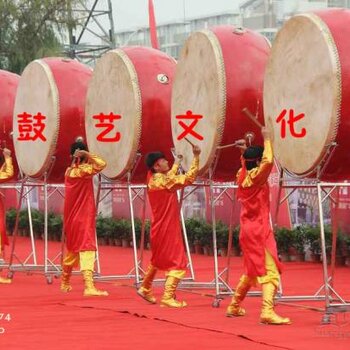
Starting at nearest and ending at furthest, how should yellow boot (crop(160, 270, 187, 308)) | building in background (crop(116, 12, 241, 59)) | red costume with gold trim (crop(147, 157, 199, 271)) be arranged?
yellow boot (crop(160, 270, 187, 308)) → red costume with gold trim (crop(147, 157, 199, 271)) → building in background (crop(116, 12, 241, 59))

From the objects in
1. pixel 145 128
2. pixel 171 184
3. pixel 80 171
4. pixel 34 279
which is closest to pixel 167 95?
pixel 145 128

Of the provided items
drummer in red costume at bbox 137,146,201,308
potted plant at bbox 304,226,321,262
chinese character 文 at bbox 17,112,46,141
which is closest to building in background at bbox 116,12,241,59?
potted plant at bbox 304,226,321,262

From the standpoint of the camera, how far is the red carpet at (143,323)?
8062 millimetres

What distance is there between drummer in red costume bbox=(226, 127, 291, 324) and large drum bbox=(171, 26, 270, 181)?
1.36 meters

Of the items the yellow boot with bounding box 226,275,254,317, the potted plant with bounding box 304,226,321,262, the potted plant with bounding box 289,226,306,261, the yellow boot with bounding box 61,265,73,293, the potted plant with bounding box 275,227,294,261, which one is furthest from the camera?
the potted plant with bounding box 275,227,294,261

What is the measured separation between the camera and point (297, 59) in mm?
9672

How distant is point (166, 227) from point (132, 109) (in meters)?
1.99

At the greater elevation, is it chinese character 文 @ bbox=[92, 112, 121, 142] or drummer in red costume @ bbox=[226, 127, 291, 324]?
chinese character 文 @ bbox=[92, 112, 121, 142]

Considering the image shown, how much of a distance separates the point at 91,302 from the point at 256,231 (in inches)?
95.9

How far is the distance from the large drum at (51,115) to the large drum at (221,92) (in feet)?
8.45

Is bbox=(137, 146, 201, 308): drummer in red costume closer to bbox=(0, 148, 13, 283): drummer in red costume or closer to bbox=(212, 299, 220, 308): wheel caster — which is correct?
bbox=(212, 299, 220, 308): wheel caster

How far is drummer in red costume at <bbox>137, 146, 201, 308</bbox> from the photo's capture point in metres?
10.7

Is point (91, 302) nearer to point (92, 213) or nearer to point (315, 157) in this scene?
point (92, 213)

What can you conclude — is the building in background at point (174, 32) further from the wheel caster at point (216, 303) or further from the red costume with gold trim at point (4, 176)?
the wheel caster at point (216, 303)
